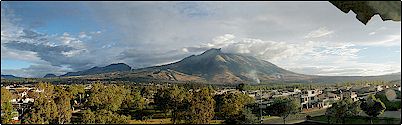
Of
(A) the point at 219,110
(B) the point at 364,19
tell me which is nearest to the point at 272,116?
(A) the point at 219,110

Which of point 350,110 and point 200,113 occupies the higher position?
point 200,113

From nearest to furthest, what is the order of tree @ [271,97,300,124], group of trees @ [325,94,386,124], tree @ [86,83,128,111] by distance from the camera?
group of trees @ [325,94,386,124] < tree @ [271,97,300,124] < tree @ [86,83,128,111]

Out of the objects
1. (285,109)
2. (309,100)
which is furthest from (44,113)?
(309,100)

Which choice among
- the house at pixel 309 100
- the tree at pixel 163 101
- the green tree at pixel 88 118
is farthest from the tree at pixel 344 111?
the house at pixel 309 100

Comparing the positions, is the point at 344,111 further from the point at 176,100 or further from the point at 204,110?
the point at 176,100

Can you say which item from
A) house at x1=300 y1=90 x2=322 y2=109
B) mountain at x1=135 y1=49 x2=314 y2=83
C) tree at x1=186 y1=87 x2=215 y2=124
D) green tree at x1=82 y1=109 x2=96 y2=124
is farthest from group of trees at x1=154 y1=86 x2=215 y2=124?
mountain at x1=135 y1=49 x2=314 y2=83

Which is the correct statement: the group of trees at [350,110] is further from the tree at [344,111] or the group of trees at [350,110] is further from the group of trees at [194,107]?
the group of trees at [194,107]

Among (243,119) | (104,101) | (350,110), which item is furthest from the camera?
(104,101)

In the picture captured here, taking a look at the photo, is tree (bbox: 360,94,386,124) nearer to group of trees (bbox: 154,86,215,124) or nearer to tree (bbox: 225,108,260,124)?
tree (bbox: 225,108,260,124)

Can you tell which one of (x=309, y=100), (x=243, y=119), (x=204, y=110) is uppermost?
(x=204, y=110)

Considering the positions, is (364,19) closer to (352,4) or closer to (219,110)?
(352,4)

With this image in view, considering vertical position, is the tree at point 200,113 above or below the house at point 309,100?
above

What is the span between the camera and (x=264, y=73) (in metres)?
69.6

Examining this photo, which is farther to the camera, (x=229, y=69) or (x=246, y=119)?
(x=229, y=69)
